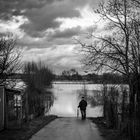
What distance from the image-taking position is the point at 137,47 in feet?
58.9

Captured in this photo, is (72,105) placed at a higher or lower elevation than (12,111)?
lower

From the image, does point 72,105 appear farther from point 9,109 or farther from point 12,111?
point 9,109

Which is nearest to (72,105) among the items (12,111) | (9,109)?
(12,111)

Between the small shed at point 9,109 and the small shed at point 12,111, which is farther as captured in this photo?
the small shed at point 12,111

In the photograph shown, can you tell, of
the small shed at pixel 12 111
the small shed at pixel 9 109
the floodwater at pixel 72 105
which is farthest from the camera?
the floodwater at pixel 72 105

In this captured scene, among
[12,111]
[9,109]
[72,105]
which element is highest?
[9,109]

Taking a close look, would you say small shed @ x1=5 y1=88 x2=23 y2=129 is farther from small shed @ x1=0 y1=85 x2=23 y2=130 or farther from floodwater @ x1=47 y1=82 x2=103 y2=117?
floodwater @ x1=47 y1=82 x2=103 y2=117

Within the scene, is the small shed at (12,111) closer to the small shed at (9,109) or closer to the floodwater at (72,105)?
the small shed at (9,109)

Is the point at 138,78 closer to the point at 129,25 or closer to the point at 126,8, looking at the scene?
the point at 129,25

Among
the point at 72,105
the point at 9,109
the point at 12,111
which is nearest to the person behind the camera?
the point at 9,109

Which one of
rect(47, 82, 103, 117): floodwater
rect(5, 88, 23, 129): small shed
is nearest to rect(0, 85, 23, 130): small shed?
rect(5, 88, 23, 129): small shed

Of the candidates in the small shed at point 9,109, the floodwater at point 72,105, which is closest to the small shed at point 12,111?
the small shed at point 9,109

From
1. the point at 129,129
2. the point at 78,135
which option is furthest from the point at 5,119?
the point at 129,129

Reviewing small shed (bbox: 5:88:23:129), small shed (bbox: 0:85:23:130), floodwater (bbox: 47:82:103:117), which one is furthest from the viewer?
floodwater (bbox: 47:82:103:117)
